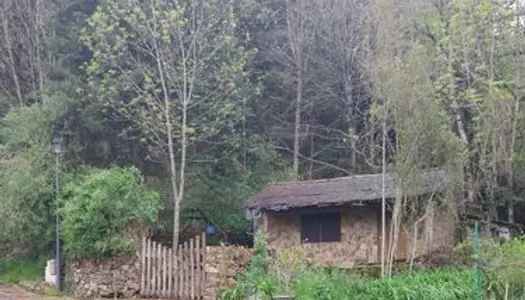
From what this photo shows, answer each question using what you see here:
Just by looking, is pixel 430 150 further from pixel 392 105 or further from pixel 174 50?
pixel 174 50

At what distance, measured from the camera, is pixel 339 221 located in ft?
64.3

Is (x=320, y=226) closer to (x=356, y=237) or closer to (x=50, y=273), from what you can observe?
(x=356, y=237)

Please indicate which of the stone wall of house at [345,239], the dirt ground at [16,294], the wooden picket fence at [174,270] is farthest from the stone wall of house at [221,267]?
the dirt ground at [16,294]

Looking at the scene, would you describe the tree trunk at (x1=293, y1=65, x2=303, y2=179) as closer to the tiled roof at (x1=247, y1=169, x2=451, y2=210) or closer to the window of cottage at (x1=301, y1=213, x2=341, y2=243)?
the tiled roof at (x1=247, y1=169, x2=451, y2=210)

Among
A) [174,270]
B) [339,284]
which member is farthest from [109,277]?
[339,284]

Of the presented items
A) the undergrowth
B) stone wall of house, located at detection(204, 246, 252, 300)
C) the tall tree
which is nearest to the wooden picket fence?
stone wall of house, located at detection(204, 246, 252, 300)

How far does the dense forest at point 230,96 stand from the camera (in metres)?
17.0

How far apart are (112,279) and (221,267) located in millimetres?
3185

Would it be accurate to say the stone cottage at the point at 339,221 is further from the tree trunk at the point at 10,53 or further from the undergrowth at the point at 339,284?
the tree trunk at the point at 10,53

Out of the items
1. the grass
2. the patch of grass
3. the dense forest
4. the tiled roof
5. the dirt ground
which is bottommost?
the dirt ground

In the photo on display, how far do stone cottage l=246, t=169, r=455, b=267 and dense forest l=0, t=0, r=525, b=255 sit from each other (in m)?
1.06

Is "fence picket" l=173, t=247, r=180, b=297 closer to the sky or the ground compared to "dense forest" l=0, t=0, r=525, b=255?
closer to the ground

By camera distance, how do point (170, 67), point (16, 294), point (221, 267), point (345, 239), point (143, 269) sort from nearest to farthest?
point (221, 267)
point (143, 269)
point (16, 294)
point (345, 239)
point (170, 67)

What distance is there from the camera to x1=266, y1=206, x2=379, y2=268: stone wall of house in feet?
62.4
